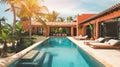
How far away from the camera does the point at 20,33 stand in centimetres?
1791

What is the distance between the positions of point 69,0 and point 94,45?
15.9 metres

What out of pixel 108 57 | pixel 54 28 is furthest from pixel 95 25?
pixel 54 28

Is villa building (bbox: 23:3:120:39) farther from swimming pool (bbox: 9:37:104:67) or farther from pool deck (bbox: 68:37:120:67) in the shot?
swimming pool (bbox: 9:37:104:67)

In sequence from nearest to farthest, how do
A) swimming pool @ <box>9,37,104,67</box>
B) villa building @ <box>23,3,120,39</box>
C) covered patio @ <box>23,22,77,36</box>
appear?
swimming pool @ <box>9,37,104,67</box>
villa building @ <box>23,3,120,39</box>
covered patio @ <box>23,22,77,36</box>

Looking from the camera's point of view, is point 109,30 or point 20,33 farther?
point 109,30

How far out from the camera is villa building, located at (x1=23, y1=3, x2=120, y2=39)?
17.8 metres

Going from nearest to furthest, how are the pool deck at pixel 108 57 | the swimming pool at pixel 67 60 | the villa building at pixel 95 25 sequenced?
the pool deck at pixel 108 57
the swimming pool at pixel 67 60
the villa building at pixel 95 25

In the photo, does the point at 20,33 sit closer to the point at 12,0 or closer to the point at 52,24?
the point at 12,0

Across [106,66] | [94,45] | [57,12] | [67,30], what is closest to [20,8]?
[94,45]

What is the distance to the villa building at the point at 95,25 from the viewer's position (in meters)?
17.8

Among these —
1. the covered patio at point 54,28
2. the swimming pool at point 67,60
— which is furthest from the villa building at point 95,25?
the swimming pool at point 67,60

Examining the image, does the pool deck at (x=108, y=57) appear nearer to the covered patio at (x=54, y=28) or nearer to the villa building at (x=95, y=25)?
the villa building at (x=95, y=25)

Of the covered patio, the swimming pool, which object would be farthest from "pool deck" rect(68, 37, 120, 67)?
the covered patio

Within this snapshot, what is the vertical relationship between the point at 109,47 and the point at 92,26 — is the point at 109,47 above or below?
below
